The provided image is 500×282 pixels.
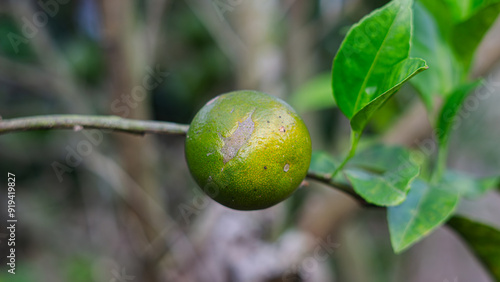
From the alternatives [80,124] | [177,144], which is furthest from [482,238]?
[177,144]

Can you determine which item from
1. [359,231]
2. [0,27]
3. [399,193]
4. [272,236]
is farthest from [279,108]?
[0,27]

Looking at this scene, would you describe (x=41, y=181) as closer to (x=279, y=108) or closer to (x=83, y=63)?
(x=83, y=63)

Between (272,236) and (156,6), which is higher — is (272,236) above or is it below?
below

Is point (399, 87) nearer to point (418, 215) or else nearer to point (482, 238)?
point (418, 215)

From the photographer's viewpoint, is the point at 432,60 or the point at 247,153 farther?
the point at 432,60

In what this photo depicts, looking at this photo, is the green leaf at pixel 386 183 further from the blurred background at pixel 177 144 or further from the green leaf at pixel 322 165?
the blurred background at pixel 177 144

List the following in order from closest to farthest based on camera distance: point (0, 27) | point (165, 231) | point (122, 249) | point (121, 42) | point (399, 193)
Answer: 1. point (399, 193)
2. point (121, 42)
3. point (165, 231)
4. point (122, 249)
5. point (0, 27)

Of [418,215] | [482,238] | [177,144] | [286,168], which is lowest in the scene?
[177,144]
